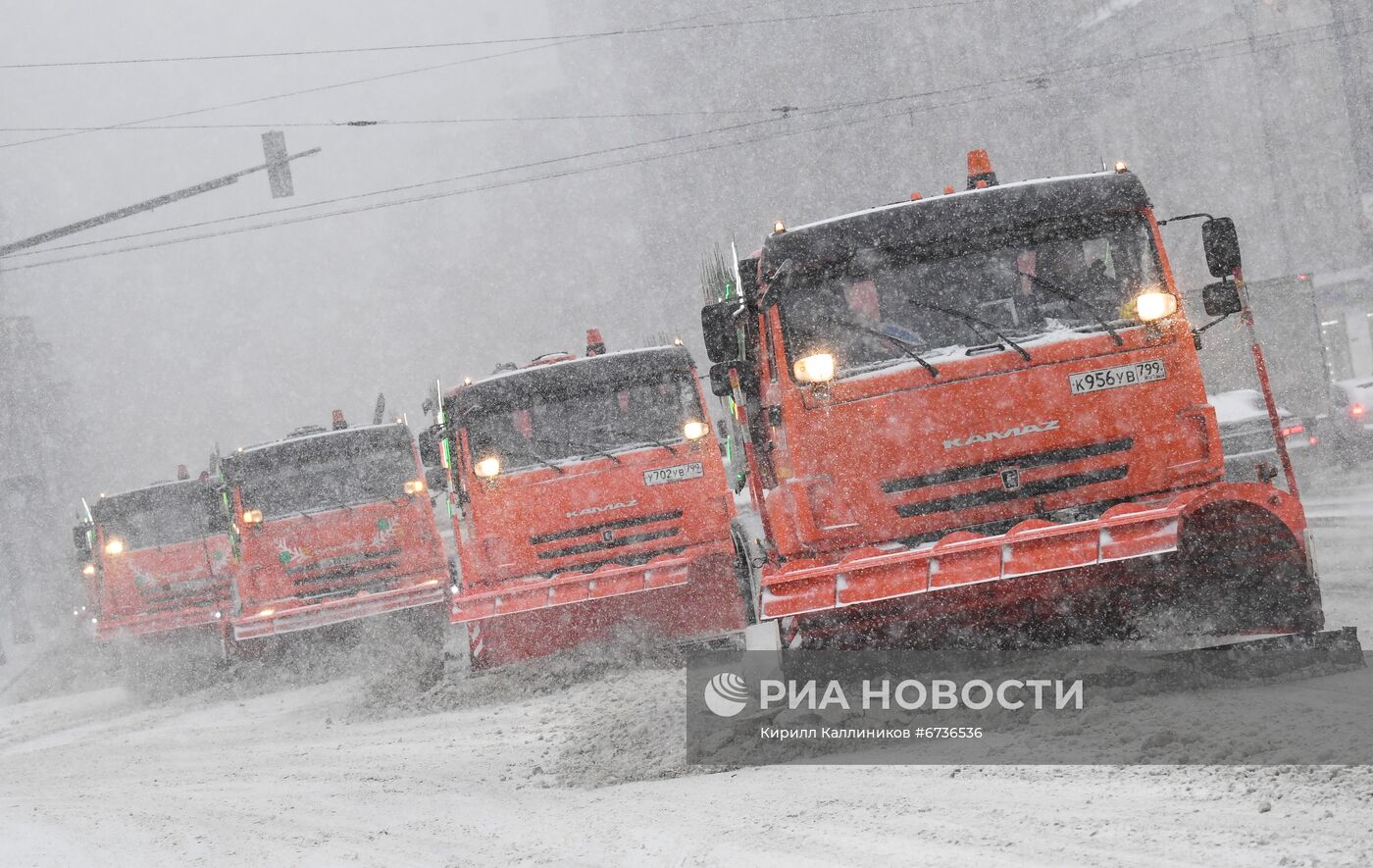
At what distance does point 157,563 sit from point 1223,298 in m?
14.5

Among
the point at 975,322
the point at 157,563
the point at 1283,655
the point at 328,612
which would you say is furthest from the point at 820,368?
the point at 157,563

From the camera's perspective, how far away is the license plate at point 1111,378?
300 inches

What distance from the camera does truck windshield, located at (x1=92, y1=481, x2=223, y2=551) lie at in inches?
728

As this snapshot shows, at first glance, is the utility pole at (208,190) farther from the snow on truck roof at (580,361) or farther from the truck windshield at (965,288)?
the truck windshield at (965,288)

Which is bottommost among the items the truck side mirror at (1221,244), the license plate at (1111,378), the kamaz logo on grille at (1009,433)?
the kamaz logo on grille at (1009,433)

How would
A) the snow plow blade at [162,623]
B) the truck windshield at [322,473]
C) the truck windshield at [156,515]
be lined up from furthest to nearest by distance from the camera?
the truck windshield at [156,515] → the snow plow blade at [162,623] → the truck windshield at [322,473]

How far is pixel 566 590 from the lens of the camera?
10984 mm

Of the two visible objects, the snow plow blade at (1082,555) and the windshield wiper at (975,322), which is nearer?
the snow plow blade at (1082,555)

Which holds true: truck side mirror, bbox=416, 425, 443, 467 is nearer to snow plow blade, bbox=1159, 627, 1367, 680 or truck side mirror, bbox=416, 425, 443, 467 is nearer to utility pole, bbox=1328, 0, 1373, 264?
snow plow blade, bbox=1159, 627, 1367, 680

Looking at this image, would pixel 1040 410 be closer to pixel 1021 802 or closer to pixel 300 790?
pixel 1021 802

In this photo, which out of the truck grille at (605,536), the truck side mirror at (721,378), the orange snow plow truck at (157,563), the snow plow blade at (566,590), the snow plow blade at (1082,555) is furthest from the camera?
the orange snow plow truck at (157,563)

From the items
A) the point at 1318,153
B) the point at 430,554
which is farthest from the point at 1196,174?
the point at 430,554

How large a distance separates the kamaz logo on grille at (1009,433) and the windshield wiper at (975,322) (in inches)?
14.5

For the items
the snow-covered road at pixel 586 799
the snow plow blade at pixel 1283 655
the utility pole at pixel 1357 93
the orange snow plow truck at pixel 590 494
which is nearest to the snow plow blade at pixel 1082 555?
Result: the snow plow blade at pixel 1283 655
